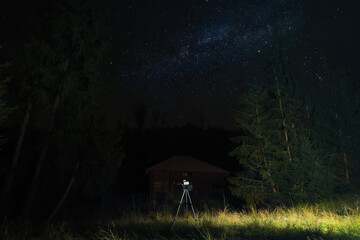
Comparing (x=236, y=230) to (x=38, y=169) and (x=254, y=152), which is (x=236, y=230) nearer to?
(x=38, y=169)

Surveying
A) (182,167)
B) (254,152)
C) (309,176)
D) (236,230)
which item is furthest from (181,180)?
(236,230)

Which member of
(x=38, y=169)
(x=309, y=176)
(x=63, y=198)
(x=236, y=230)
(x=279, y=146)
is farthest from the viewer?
(x=279, y=146)

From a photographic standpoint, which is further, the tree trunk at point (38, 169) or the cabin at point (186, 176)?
the cabin at point (186, 176)

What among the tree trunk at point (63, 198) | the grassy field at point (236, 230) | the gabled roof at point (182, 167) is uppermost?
the gabled roof at point (182, 167)

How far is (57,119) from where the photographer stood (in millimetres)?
14016

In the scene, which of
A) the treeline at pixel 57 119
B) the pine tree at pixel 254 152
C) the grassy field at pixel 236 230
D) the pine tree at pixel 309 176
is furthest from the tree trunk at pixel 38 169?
the pine tree at pixel 309 176

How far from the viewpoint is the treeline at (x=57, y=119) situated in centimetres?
1276

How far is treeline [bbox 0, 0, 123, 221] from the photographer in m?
12.8

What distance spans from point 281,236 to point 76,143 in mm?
10131

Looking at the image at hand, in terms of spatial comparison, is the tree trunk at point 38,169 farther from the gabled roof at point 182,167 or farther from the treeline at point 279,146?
the gabled roof at point 182,167

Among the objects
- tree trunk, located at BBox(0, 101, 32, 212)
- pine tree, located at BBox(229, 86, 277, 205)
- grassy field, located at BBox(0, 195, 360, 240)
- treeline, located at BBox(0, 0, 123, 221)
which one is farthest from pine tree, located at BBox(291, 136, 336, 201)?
tree trunk, located at BBox(0, 101, 32, 212)

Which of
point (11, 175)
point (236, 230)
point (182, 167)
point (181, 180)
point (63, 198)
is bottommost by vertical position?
point (236, 230)

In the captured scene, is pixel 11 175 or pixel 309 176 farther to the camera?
pixel 309 176

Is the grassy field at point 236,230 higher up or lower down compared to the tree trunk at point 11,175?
lower down
